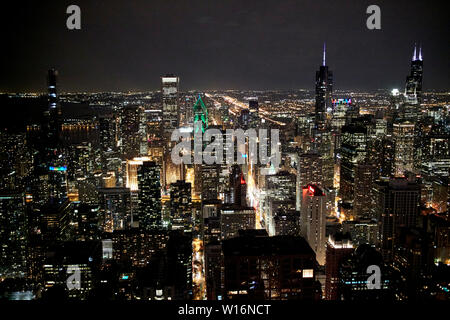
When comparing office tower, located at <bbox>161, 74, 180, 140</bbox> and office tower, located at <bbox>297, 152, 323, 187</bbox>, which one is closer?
office tower, located at <bbox>161, 74, 180, 140</bbox>

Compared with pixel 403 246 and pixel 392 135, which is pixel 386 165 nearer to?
pixel 392 135

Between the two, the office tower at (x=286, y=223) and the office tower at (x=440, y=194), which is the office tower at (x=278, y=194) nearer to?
the office tower at (x=286, y=223)

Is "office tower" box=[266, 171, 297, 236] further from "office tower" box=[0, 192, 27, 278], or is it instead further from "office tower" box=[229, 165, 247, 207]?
"office tower" box=[0, 192, 27, 278]

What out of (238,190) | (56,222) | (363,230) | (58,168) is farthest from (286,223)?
(58,168)

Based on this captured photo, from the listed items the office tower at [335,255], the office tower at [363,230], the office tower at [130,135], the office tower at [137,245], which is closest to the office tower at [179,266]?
the office tower at [137,245]

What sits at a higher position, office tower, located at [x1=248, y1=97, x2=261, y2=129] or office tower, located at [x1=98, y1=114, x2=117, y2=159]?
office tower, located at [x1=248, y1=97, x2=261, y2=129]

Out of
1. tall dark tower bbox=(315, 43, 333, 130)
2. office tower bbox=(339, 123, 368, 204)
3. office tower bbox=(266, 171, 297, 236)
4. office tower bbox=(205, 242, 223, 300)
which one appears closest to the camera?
office tower bbox=(205, 242, 223, 300)

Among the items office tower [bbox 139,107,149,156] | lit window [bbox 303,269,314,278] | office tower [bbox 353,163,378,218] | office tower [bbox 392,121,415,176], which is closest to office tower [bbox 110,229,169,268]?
lit window [bbox 303,269,314,278]
